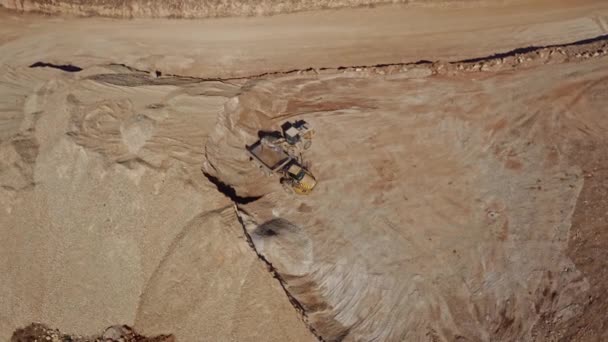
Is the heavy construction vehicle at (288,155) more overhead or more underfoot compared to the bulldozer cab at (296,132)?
more underfoot

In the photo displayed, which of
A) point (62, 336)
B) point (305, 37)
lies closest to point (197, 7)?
point (305, 37)

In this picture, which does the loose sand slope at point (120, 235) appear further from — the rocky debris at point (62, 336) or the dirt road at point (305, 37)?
the dirt road at point (305, 37)

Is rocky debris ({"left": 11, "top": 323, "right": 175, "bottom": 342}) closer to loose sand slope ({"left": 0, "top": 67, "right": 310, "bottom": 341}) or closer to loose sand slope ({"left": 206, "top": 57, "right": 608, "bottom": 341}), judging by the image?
loose sand slope ({"left": 0, "top": 67, "right": 310, "bottom": 341})

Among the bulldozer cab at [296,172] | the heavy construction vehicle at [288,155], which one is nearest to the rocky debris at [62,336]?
the heavy construction vehicle at [288,155]

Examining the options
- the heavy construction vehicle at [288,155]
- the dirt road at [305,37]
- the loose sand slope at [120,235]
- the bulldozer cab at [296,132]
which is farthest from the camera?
the dirt road at [305,37]

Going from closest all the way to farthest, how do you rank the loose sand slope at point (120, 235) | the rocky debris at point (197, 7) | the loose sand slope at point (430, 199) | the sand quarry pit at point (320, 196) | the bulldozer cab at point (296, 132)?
the loose sand slope at point (430, 199) → the sand quarry pit at point (320, 196) → the loose sand slope at point (120, 235) → the bulldozer cab at point (296, 132) → the rocky debris at point (197, 7)

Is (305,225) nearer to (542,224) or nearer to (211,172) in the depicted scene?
(211,172)
